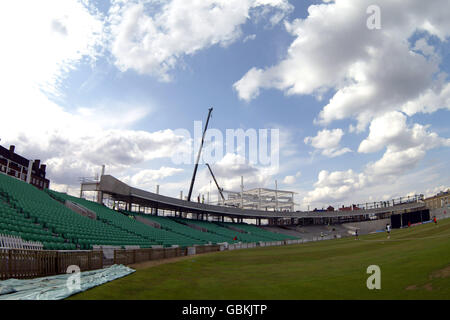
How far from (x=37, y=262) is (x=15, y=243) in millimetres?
2826

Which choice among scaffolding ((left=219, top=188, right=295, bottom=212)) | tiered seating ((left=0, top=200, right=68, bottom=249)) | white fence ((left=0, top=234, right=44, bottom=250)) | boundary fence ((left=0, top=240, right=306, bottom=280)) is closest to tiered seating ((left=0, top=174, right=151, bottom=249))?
tiered seating ((left=0, top=200, right=68, bottom=249))

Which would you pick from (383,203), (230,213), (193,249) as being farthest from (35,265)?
(383,203)

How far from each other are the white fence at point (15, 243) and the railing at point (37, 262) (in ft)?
6.42

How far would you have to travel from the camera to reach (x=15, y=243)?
1355 cm

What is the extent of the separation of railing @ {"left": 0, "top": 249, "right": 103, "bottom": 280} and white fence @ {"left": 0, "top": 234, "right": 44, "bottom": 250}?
1.96 m

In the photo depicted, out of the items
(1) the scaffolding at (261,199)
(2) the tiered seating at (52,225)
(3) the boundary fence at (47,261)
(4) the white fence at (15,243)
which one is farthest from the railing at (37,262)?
(1) the scaffolding at (261,199)

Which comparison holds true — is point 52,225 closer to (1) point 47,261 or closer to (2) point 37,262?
(1) point 47,261

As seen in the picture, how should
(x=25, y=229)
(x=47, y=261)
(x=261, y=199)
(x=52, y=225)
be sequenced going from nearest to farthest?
(x=47, y=261)
(x=25, y=229)
(x=52, y=225)
(x=261, y=199)

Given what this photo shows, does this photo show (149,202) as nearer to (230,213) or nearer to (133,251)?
(230,213)

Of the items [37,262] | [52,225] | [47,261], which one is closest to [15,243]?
[47,261]

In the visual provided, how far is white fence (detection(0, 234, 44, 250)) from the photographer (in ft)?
42.2

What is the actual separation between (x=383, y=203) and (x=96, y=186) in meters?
81.1

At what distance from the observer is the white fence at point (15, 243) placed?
12869 millimetres
